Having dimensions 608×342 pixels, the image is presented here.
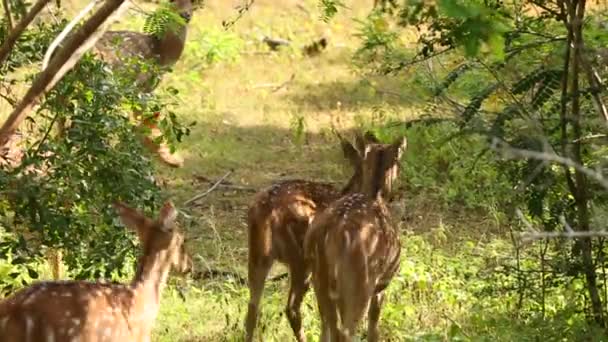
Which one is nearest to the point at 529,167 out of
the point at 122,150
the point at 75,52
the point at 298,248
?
the point at 298,248

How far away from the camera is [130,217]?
6.07 metres

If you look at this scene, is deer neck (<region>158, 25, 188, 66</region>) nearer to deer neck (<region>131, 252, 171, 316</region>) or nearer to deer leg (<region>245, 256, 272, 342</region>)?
deer leg (<region>245, 256, 272, 342</region>)

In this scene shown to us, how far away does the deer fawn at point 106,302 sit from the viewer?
5434 millimetres

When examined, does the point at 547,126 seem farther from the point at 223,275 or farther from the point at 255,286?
the point at 223,275

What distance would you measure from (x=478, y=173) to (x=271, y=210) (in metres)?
3.03

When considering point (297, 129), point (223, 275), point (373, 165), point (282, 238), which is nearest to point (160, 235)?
point (282, 238)

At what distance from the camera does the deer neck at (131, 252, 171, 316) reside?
6125 millimetres

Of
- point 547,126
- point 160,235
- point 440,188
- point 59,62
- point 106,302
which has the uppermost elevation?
point 440,188

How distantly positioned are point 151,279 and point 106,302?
437mm

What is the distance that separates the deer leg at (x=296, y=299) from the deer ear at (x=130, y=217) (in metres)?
1.59

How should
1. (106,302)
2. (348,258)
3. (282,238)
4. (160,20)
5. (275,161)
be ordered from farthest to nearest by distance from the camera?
(275,161) < (282,238) < (348,258) < (160,20) < (106,302)

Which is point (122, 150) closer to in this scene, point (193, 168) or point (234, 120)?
point (193, 168)

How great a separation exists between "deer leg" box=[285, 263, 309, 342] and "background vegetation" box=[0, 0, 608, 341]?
0.81 ft

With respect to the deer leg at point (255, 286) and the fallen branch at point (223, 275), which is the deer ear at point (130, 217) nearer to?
the deer leg at point (255, 286)
